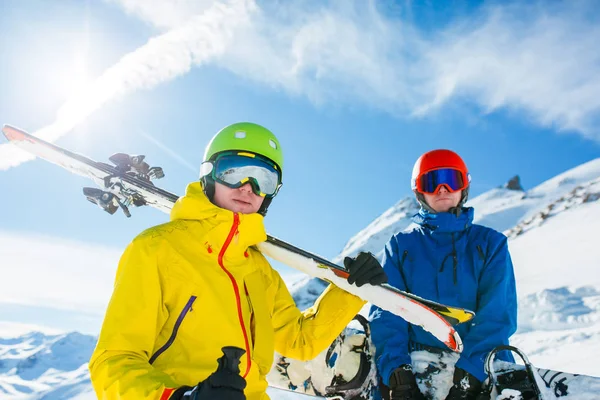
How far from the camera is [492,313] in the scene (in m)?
4.00

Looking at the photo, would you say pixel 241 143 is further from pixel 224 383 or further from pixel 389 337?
pixel 389 337

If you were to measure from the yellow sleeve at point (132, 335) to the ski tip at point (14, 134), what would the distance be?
3847 millimetres

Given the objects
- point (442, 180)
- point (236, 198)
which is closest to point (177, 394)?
point (236, 198)

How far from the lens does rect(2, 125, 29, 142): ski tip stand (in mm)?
5578

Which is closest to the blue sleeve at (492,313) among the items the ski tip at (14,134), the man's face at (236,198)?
the man's face at (236,198)

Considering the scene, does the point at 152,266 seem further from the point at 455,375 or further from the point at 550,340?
the point at 550,340

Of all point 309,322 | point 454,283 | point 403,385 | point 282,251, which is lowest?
point 403,385

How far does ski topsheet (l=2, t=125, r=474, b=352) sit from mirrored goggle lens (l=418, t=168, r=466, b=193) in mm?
1414

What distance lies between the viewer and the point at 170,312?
278 cm

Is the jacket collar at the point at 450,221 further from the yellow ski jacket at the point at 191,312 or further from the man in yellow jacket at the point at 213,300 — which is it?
the yellow ski jacket at the point at 191,312

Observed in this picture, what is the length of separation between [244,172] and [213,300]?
3.73ft

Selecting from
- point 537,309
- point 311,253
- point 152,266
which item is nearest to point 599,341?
point 537,309

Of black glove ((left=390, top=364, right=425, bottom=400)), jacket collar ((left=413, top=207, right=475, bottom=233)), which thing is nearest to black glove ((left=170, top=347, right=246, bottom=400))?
black glove ((left=390, top=364, right=425, bottom=400))

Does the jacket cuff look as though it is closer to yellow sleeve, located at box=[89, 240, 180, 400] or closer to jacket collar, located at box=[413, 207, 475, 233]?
yellow sleeve, located at box=[89, 240, 180, 400]
